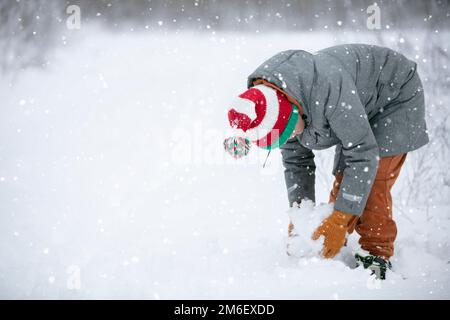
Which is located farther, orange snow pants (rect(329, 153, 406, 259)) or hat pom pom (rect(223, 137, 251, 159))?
orange snow pants (rect(329, 153, 406, 259))

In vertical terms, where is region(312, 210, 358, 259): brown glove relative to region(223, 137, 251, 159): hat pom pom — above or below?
below

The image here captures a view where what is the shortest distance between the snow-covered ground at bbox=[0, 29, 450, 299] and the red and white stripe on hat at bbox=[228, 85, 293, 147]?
54cm

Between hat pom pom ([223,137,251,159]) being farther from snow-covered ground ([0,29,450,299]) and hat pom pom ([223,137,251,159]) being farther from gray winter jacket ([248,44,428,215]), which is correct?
snow-covered ground ([0,29,450,299])

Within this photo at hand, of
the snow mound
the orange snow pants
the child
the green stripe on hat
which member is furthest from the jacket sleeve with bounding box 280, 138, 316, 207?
the green stripe on hat

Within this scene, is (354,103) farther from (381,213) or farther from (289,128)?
(381,213)

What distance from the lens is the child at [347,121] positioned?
1.44 meters

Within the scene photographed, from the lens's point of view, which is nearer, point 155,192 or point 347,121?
point 347,121

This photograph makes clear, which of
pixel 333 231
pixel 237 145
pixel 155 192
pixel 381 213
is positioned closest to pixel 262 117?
pixel 237 145

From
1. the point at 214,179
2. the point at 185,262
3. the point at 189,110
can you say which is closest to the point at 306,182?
the point at 185,262

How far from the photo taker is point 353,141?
1478 millimetres

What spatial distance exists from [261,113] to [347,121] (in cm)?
31


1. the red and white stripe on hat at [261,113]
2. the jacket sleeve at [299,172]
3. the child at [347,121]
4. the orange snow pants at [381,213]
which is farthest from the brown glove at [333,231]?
the red and white stripe on hat at [261,113]

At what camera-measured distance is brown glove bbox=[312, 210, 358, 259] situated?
1.57m

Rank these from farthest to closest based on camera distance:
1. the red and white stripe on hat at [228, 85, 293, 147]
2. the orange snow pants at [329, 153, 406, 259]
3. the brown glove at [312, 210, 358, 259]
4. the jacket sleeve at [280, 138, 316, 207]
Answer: the jacket sleeve at [280, 138, 316, 207] < the orange snow pants at [329, 153, 406, 259] < the brown glove at [312, 210, 358, 259] < the red and white stripe on hat at [228, 85, 293, 147]
